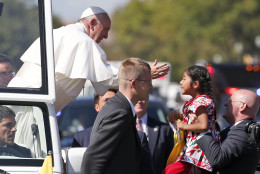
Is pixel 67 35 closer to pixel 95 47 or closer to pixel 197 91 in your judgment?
pixel 95 47

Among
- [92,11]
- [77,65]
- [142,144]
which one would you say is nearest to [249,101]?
[142,144]

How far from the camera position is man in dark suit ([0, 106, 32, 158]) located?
4.04 meters

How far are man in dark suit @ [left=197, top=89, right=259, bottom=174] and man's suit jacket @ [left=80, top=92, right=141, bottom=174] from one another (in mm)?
672

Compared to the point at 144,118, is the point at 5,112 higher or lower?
higher

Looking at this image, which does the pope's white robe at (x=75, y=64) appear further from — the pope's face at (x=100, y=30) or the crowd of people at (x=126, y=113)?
the pope's face at (x=100, y=30)

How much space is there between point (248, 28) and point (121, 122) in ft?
137

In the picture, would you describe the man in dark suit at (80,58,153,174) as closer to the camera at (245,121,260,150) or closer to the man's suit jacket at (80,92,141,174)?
the man's suit jacket at (80,92,141,174)

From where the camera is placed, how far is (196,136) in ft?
15.4

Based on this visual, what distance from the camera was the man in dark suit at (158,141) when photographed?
217 inches

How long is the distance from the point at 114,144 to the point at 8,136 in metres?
0.69

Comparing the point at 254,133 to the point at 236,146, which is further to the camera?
the point at 236,146

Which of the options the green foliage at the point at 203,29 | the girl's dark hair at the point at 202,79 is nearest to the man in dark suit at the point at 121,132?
the girl's dark hair at the point at 202,79

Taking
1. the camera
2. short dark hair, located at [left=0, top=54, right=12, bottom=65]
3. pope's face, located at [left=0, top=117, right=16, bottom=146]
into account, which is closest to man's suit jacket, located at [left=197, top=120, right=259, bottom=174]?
the camera

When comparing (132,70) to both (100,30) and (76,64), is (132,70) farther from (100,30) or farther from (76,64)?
(100,30)
